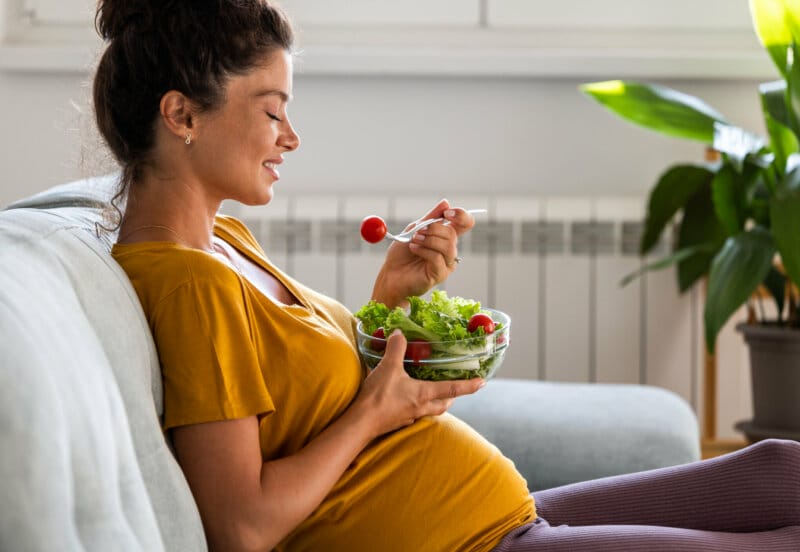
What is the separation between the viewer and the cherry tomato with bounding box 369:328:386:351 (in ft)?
4.17

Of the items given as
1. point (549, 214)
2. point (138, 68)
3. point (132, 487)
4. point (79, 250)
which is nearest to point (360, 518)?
point (132, 487)

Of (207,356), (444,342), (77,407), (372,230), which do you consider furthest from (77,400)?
(372,230)

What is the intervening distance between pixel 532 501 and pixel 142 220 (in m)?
0.58

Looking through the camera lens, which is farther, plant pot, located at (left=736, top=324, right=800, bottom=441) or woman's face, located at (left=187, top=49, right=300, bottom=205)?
plant pot, located at (left=736, top=324, right=800, bottom=441)

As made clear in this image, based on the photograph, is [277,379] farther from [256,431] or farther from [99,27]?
[99,27]

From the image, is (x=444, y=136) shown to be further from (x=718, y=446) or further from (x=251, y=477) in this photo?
(x=251, y=477)

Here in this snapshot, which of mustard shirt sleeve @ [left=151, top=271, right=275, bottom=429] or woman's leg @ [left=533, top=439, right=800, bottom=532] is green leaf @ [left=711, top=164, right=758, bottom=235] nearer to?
woman's leg @ [left=533, top=439, right=800, bottom=532]

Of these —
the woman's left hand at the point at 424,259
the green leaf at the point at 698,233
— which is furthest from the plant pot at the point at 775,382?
the woman's left hand at the point at 424,259

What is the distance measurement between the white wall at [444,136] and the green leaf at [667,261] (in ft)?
0.83

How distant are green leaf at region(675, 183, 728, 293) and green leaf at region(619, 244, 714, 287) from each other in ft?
0.06

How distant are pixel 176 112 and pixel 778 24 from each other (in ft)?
5.47

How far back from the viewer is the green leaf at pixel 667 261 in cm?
262

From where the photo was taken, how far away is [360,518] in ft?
3.91

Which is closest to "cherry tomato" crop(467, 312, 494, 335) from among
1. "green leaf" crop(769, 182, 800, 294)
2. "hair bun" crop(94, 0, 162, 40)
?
"hair bun" crop(94, 0, 162, 40)
